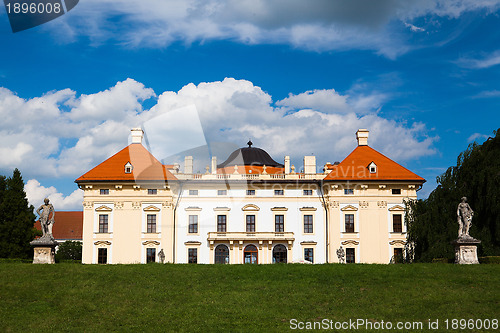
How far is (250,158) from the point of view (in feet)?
194

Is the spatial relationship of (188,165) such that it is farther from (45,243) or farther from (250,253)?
(45,243)

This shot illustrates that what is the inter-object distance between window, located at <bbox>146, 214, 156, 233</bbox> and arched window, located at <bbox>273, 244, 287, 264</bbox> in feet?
36.3

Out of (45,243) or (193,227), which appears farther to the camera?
(193,227)

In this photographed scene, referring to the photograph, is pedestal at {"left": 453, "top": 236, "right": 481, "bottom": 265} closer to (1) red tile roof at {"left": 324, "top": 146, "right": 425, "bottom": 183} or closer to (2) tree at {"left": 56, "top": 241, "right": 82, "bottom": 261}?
(1) red tile roof at {"left": 324, "top": 146, "right": 425, "bottom": 183}

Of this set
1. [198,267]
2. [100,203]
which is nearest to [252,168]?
[100,203]

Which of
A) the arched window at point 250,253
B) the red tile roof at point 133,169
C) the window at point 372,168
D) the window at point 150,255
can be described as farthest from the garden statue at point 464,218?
the window at point 150,255

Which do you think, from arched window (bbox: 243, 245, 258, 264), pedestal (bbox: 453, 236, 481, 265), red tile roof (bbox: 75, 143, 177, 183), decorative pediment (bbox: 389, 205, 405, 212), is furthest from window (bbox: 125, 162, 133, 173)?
pedestal (bbox: 453, 236, 481, 265)

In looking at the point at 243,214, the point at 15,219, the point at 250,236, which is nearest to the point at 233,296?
the point at 250,236

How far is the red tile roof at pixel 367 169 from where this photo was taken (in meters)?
45.3

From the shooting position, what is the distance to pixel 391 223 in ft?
147

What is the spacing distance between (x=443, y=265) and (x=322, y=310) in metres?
8.97

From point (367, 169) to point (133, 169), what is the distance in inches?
837

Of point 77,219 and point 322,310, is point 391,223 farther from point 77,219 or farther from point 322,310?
point 77,219

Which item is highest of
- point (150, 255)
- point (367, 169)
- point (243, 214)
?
point (367, 169)
